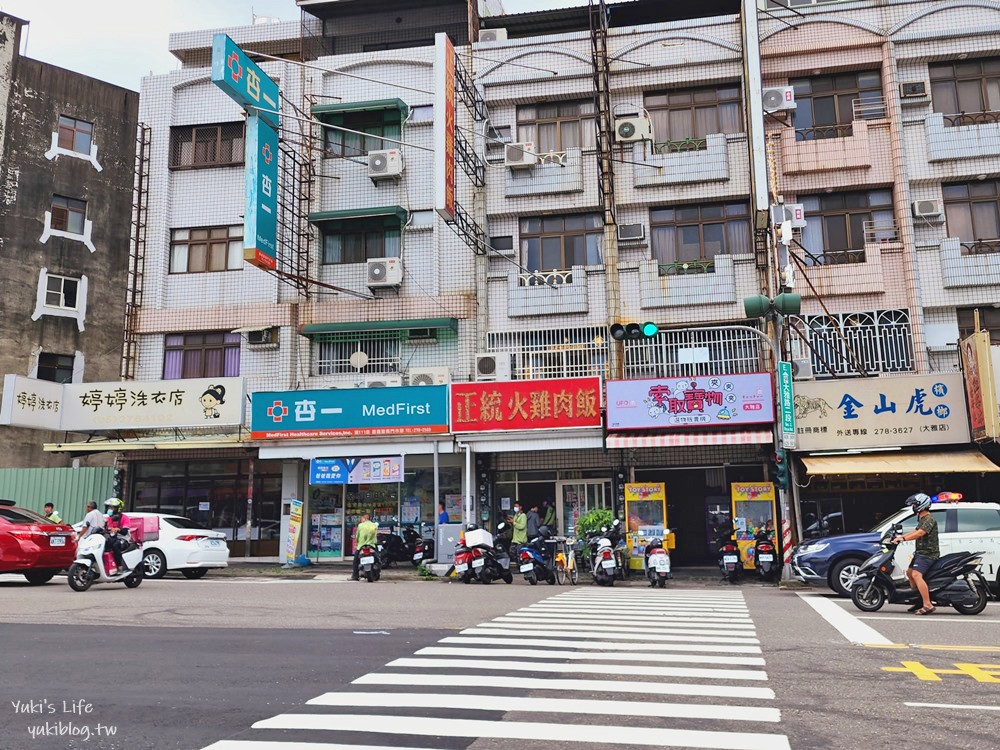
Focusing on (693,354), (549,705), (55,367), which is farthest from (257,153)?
(549,705)

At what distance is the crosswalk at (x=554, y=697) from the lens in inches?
209

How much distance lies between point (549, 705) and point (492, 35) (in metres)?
23.7

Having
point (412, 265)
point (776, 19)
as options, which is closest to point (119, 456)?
point (412, 265)

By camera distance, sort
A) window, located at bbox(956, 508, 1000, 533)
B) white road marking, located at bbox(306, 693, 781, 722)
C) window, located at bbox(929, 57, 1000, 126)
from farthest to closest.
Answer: window, located at bbox(929, 57, 1000, 126)
window, located at bbox(956, 508, 1000, 533)
white road marking, located at bbox(306, 693, 781, 722)

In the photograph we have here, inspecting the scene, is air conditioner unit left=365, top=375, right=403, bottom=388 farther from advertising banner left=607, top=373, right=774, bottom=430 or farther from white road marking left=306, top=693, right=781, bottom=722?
white road marking left=306, top=693, right=781, bottom=722

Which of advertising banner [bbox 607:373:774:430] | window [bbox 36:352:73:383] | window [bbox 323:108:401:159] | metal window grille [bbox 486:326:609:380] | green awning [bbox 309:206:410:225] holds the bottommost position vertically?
advertising banner [bbox 607:373:774:430]

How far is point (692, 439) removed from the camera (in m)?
20.4

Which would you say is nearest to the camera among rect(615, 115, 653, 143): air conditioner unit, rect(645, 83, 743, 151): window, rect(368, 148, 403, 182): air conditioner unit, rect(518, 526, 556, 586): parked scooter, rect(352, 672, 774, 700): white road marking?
rect(352, 672, 774, 700): white road marking

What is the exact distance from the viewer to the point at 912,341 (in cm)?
Answer: 2184

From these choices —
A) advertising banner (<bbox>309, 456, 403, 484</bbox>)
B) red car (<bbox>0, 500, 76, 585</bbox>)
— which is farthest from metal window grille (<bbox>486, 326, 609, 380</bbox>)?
red car (<bbox>0, 500, 76, 585</bbox>)

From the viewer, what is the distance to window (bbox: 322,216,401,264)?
25594 mm

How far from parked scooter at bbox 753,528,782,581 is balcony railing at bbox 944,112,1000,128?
12.0m

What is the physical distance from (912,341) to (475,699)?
18.9m

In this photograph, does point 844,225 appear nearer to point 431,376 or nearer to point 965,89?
point 965,89
